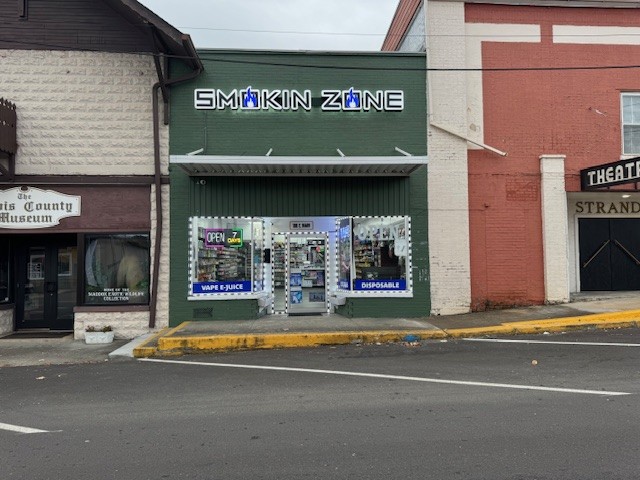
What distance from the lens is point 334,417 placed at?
5.14m

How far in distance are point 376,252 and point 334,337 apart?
10.8 ft

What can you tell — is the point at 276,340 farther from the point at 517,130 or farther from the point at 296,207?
the point at 517,130

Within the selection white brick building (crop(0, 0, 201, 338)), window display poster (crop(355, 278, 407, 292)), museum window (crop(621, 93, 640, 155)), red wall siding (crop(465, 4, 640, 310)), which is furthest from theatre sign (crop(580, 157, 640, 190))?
white brick building (crop(0, 0, 201, 338))

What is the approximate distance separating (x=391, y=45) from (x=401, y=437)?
14524mm

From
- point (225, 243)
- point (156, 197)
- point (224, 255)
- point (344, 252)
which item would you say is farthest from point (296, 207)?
point (156, 197)

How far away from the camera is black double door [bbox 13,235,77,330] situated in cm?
1201

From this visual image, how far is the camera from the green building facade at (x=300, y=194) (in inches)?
455

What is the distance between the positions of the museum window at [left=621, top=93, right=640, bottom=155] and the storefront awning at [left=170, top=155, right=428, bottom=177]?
6265mm

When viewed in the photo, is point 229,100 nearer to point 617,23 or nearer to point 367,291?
point 367,291

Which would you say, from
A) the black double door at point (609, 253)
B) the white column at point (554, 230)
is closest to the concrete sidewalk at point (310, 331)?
the white column at point (554, 230)

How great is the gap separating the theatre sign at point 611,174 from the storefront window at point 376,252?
4756 millimetres

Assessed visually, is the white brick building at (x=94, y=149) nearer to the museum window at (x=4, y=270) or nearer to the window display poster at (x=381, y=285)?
the museum window at (x=4, y=270)

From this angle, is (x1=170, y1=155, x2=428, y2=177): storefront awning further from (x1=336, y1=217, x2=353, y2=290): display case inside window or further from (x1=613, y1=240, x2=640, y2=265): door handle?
(x1=613, y1=240, x2=640, y2=265): door handle

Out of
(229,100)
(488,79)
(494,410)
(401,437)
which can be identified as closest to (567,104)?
(488,79)
